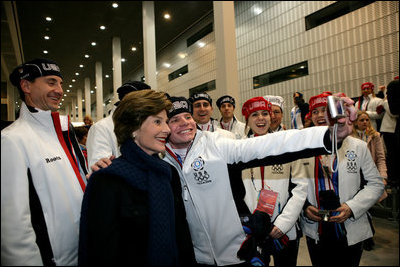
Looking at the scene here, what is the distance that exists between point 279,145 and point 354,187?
1271mm

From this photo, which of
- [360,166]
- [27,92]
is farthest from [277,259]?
[27,92]

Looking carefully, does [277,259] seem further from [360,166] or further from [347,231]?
[360,166]

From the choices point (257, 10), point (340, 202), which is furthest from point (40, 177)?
point (257, 10)

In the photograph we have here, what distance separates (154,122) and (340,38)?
880 cm

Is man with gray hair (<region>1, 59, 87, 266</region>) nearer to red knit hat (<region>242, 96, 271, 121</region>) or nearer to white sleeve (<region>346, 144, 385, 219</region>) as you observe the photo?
red knit hat (<region>242, 96, 271, 121</region>)

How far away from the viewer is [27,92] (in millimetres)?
1505

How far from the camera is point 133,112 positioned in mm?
1305

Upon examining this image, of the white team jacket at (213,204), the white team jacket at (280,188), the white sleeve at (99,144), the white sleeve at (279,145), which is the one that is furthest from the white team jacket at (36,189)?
the white team jacket at (280,188)

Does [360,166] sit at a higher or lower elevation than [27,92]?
lower

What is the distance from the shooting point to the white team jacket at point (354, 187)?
1.97 metres

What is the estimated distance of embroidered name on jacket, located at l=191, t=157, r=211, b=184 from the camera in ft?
5.14

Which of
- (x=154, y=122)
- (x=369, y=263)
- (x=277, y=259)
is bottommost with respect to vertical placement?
(x=369, y=263)

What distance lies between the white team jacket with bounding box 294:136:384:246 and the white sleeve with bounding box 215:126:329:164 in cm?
84

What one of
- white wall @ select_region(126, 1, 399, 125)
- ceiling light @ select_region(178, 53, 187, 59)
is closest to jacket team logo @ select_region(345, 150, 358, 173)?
white wall @ select_region(126, 1, 399, 125)
